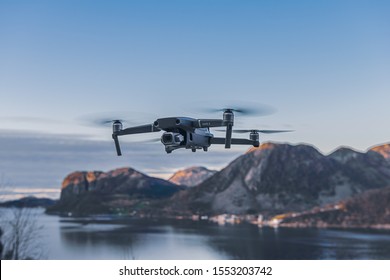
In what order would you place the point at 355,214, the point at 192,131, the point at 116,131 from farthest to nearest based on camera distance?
the point at 355,214 → the point at 116,131 → the point at 192,131

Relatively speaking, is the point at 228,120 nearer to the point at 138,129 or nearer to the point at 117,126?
the point at 138,129

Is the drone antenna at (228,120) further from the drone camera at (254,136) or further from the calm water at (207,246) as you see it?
the calm water at (207,246)

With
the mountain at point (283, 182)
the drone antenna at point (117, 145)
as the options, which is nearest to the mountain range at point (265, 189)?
the mountain at point (283, 182)

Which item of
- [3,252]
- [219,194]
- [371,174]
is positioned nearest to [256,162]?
[219,194]

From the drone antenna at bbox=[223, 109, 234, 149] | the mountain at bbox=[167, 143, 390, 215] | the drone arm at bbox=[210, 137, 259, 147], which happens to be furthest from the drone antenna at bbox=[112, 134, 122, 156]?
the mountain at bbox=[167, 143, 390, 215]

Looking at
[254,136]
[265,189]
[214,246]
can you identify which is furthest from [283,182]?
[254,136]

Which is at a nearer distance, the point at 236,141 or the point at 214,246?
the point at 236,141
